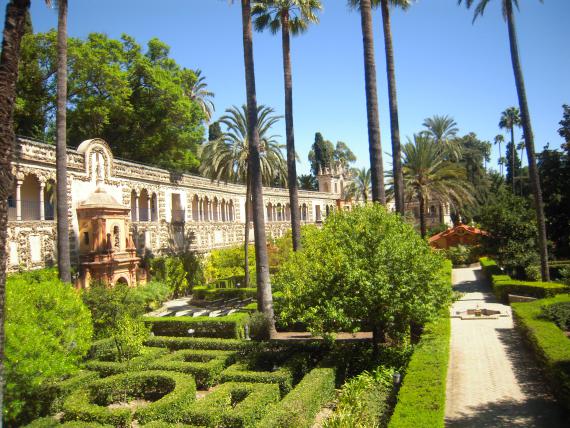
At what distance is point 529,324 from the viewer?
15531 millimetres

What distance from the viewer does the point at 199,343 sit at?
18.4 metres

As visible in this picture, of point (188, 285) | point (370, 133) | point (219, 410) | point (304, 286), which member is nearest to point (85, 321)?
point (219, 410)

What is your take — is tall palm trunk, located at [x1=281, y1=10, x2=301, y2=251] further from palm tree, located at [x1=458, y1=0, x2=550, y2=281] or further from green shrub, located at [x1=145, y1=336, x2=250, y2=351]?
palm tree, located at [x1=458, y1=0, x2=550, y2=281]

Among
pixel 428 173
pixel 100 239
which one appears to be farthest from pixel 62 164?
pixel 428 173

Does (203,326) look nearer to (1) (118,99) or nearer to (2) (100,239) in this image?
(2) (100,239)

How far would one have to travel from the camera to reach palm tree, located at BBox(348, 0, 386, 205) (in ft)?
62.3

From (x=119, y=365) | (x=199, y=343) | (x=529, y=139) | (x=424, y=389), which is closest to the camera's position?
(x=424, y=389)

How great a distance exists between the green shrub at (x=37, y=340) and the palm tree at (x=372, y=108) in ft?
39.2

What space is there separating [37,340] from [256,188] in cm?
976

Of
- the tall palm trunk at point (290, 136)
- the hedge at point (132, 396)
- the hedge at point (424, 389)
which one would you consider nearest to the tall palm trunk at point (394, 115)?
the tall palm trunk at point (290, 136)

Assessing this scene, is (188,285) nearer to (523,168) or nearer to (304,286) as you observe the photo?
(304,286)

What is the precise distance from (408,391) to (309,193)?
1786 inches

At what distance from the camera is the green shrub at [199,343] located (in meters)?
17.8

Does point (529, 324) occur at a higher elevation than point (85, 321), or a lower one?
lower
